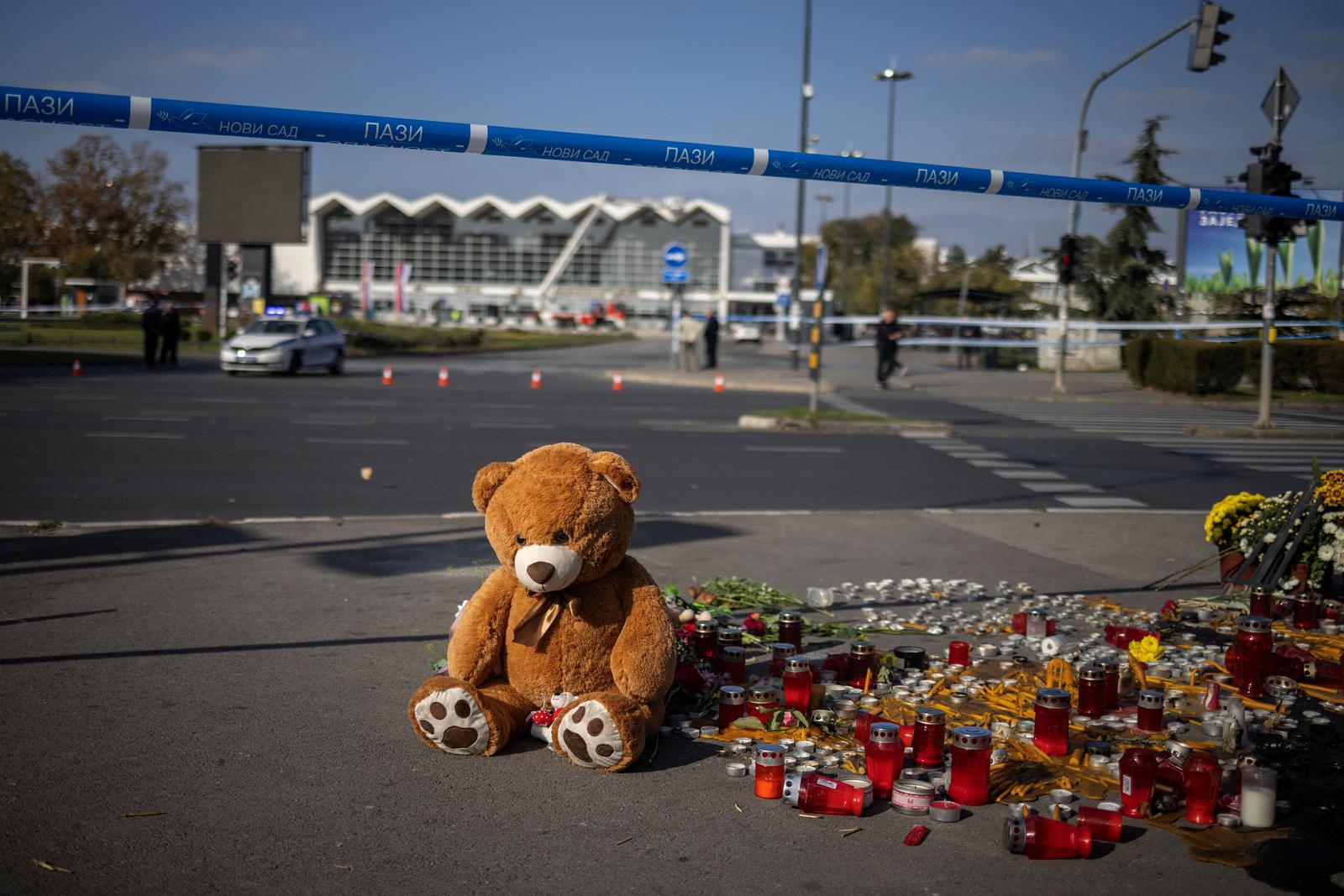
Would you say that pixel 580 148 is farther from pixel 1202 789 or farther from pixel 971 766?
pixel 1202 789

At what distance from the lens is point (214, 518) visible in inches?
396

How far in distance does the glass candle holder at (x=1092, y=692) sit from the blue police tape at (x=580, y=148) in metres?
2.73

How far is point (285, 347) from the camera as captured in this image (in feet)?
99.2

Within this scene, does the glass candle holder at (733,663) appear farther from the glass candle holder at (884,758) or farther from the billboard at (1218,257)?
the billboard at (1218,257)

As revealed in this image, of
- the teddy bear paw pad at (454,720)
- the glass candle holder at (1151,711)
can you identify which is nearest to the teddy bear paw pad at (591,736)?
the teddy bear paw pad at (454,720)

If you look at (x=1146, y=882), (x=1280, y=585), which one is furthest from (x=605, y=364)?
(x=1146, y=882)

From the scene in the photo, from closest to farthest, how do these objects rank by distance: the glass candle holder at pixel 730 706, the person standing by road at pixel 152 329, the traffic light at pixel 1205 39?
the glass candle holder at pixel 730 706, the traffic light at pixel 1205 39, the person standing by road at pixel 152 329

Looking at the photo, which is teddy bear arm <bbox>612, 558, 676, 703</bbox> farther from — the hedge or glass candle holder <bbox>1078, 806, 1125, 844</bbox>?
the hedge

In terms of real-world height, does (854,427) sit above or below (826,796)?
above

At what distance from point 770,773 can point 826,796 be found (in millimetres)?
227

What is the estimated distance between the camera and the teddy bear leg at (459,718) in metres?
4.63

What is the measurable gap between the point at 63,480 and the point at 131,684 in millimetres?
7352

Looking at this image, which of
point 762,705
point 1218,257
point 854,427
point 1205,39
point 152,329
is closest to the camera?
point 762,705

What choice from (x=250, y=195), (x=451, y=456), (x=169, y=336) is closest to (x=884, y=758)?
(x=451, y=456)
